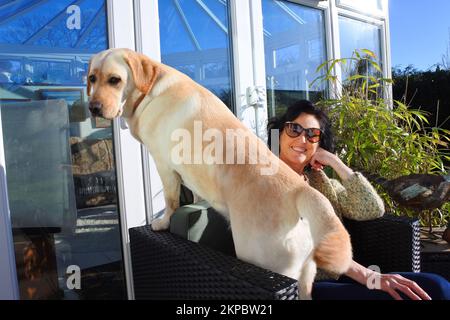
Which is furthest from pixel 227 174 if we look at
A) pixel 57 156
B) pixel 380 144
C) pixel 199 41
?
pixel 380 144

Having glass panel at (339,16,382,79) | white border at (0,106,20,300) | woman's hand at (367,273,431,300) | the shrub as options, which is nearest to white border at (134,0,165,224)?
white border at (0,106,20,300)

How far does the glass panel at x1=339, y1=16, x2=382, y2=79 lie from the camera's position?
369 cm

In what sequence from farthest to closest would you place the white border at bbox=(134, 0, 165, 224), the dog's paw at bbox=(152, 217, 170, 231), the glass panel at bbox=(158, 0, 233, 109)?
the glass panel at bbox=(158, 0, 233, 109) → the white border at bbox=(134, 0, 165, 224) → the dog's paw at bbox=(152, 217, 170, 231)

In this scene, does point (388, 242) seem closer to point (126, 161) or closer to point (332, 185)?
point (332, 185)

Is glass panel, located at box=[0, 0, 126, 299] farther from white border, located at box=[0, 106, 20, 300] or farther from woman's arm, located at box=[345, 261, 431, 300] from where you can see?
woman's arm, located at box=[345, 261, 431, 300]

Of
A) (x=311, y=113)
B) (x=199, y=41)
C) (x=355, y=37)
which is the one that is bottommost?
(x=311, y=113)

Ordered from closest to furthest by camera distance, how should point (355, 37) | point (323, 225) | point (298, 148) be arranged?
point (323, 225)
point (298, 148)
point (355, 37)

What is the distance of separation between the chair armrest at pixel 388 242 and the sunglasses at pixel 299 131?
0.49 metres

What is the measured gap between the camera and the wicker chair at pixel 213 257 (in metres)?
1.00

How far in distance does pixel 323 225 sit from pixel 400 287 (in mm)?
524

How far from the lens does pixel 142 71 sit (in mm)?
1249

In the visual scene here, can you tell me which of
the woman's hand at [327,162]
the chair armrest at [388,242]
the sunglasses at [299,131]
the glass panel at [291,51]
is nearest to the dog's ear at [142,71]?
the sunglasses at [299,131]

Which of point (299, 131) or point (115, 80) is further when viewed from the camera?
point (299, 131)

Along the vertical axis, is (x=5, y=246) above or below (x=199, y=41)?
below
